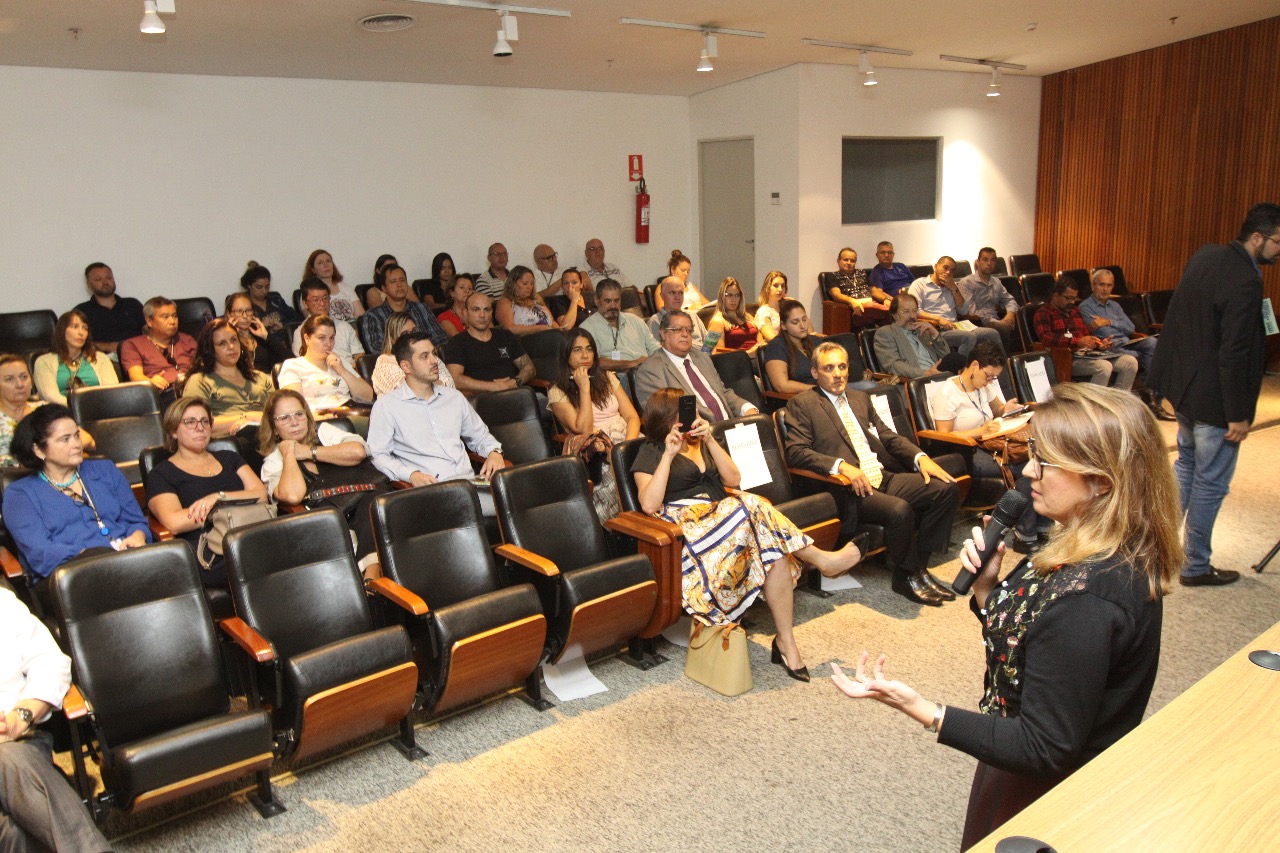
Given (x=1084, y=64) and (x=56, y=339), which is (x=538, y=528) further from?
(x=1084, y=64)

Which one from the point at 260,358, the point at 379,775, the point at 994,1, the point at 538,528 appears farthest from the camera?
the point at 994,1

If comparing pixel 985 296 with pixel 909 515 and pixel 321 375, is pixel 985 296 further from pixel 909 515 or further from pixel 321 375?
pixel 321 375

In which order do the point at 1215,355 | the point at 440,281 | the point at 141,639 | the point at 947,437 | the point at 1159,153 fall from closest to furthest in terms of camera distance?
the point at 141,639 → the point at 1215,355 → the point at 947,437 → the point at 440,281 → the point at 1159,153

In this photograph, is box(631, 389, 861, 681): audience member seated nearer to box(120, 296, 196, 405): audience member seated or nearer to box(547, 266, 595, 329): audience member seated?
box(120, 296, 196, 405): audience member seated

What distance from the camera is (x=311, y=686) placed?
2777mm

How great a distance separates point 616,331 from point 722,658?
3187mm

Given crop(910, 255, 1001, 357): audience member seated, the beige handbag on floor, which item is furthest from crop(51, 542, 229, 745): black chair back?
crop(910, 255, 1001, 357): audience member seated

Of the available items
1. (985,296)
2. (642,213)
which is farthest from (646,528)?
(642,213)

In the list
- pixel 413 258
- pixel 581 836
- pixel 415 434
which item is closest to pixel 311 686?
pixel 581 836

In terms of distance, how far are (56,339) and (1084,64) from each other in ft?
32.9

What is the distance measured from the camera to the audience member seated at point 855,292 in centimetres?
876

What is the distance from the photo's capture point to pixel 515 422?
4.79 meters

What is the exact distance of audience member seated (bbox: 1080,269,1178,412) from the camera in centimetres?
819

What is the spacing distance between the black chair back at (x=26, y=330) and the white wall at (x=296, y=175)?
1.84 feet
